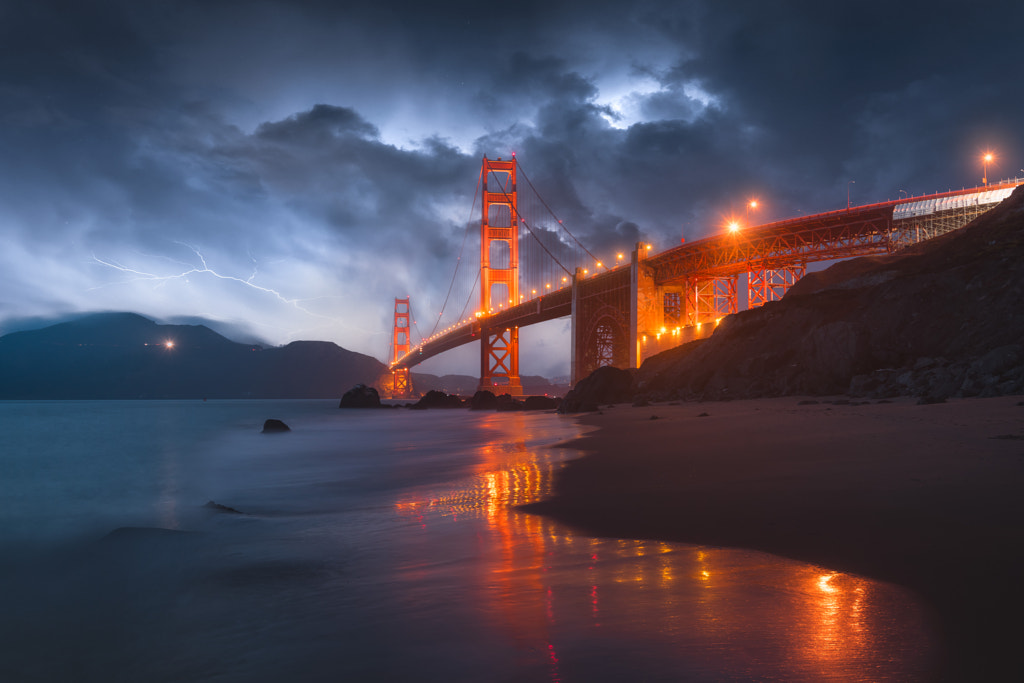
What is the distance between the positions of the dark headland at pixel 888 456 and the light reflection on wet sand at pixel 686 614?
168 mm

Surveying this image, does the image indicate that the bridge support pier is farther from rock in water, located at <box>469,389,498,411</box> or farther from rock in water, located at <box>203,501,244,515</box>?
rock in water, located at <box>203,501,244,515</box>

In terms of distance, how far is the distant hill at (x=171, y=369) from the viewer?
130m

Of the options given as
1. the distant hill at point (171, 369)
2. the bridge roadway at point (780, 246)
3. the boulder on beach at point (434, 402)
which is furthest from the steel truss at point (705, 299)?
the distant hill at point (171, 369)

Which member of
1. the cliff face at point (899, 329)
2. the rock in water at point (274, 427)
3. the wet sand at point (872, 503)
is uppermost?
the cliff face at point (899, 329)

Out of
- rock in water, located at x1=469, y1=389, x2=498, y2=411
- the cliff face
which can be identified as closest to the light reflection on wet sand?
the cliff face

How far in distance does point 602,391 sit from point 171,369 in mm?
144005

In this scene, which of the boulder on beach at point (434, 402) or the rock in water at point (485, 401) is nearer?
the rock in water at point (485, 401)

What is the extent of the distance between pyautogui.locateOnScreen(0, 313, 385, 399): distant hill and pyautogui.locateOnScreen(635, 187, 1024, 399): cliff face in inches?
4452

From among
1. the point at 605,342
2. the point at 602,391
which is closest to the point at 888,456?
the point at 602,391

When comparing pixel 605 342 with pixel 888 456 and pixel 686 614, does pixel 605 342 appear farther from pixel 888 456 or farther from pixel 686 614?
pixel 686 614

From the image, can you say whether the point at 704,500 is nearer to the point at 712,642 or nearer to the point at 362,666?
the point at 712,642

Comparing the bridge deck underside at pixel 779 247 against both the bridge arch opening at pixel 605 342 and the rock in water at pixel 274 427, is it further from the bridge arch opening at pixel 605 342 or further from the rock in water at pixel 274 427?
the rock in water at pixel 274 427

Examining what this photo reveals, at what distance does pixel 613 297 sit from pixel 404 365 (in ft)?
168

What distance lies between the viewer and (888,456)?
5.03 meters
